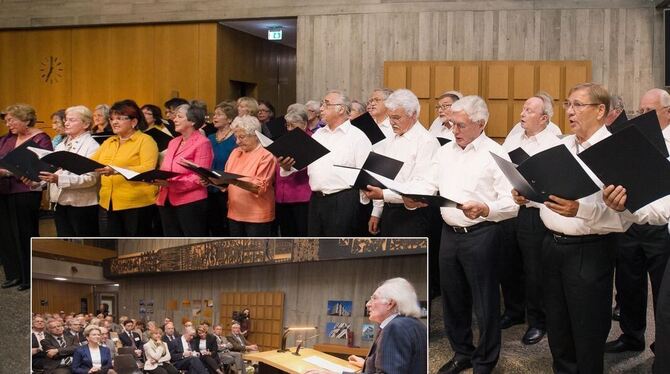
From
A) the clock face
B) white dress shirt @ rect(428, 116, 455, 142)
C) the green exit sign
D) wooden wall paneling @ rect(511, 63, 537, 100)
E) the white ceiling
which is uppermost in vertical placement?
the white ceiling

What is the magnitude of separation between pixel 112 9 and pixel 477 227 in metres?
8.88

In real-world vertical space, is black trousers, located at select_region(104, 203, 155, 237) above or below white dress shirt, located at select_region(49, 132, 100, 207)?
below

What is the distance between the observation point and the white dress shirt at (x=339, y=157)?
461 centimetres

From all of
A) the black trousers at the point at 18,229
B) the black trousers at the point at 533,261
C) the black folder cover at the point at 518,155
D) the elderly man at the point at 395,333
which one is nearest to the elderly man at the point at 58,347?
the elderly man at the point at 395,333

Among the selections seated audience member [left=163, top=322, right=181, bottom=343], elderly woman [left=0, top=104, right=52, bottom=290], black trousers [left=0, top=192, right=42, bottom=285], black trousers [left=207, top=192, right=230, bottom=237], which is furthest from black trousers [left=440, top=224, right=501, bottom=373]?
black trousers [left=0, top=192, right=42, bottom=285]

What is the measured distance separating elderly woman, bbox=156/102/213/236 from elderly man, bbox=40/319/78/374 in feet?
7.23

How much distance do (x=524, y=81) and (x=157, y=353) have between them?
24.3ft

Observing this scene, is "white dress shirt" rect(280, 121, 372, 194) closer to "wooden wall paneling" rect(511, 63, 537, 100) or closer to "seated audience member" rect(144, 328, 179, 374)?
"seated audience member" rect(144, 328, 179, 374)

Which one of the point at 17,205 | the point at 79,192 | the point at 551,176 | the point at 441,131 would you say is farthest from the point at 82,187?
the point at 551,176

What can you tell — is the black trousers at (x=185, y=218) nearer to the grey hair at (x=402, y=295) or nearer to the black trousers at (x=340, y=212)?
the black trousers at (x=340, y=212)

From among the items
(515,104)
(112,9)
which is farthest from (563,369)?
(112,9)

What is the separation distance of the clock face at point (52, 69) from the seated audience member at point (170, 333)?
9.79m

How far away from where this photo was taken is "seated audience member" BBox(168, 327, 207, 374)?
8.60ft

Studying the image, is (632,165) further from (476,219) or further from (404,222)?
(404,222)
